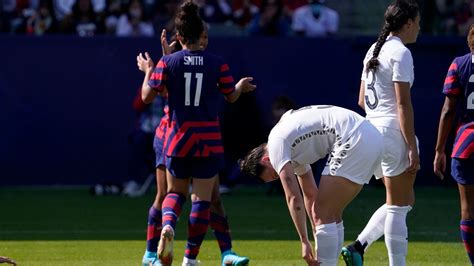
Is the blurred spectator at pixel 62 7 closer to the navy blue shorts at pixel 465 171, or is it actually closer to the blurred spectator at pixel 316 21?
the blurred spectator at pixel 316 21

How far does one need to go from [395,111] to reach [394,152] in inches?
13.2

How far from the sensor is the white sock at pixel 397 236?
8852 millimetres

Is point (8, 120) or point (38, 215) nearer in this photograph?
point (38, 215)

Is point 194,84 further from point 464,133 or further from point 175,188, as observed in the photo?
point 464,133

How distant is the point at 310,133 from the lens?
26.7 feet

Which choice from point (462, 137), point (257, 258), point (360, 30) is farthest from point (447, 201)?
point (462, 137)

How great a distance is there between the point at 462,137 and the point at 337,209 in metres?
1.69

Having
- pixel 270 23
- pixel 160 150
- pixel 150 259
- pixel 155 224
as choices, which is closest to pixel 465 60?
pixel 160 150

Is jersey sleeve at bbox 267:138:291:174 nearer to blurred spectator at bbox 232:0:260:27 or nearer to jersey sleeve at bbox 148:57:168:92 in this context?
jersey sleeve at bbox 148:57:168:92

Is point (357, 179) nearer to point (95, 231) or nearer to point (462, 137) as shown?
point (462, 137)

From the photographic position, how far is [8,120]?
19.0 meters

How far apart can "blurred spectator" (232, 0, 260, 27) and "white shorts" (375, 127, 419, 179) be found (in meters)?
12.0

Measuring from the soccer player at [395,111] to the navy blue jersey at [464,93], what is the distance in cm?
59

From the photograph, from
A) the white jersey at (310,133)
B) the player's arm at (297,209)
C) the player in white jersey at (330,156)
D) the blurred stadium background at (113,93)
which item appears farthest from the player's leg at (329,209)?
the blurred stadium background at (113,93)
